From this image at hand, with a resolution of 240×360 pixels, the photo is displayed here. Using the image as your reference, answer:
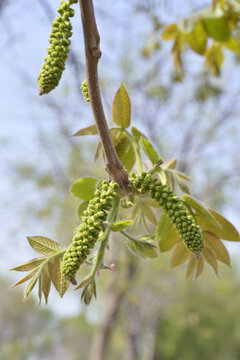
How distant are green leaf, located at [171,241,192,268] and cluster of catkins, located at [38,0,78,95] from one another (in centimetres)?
58

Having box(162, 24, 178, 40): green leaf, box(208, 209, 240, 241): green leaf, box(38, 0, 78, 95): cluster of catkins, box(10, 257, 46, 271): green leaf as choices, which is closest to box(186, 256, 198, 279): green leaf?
box(208, 209, 240, 241): green leaf

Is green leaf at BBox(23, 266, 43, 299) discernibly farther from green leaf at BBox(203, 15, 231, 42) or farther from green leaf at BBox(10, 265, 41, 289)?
green leaf at BBox(203, 15, 231, 42)

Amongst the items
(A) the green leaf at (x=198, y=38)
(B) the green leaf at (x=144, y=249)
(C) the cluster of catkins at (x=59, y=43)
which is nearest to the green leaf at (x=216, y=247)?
(B) the green leaf at (x=144, y=249)

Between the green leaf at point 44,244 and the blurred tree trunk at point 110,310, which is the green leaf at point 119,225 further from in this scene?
the blurred tree trunk at point 110,310

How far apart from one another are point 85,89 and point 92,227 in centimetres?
24

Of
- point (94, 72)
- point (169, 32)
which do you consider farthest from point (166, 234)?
point (169, 32)

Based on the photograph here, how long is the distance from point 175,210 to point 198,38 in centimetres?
78

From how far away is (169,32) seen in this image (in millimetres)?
1398

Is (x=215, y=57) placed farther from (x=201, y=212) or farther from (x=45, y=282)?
(x=45, y=282)

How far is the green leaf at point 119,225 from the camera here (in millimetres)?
687

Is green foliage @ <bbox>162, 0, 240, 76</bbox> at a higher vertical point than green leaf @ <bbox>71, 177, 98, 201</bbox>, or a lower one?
higher

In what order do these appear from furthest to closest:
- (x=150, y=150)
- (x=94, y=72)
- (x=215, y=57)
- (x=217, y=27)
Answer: (x=215, y=57) < (x=217, y=27) < (x=150, y=150) < (x=94, y=72)

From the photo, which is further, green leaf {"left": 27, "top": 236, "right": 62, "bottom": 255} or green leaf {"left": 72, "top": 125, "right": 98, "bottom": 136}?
green leaf {"left": 72, "top": 125, "right": 98, "bottom": 136}

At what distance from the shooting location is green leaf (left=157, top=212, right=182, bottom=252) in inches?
34.6
